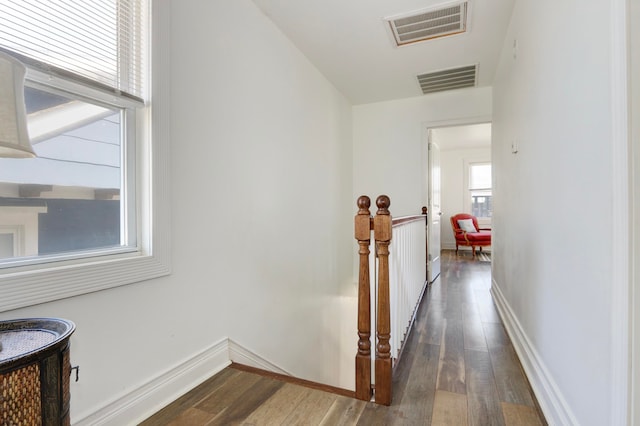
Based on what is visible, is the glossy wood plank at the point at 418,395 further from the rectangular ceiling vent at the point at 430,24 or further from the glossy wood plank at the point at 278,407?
the rectangular ceiling vent at the point at 430,24

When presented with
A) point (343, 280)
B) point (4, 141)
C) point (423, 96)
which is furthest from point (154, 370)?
point (423, 96)

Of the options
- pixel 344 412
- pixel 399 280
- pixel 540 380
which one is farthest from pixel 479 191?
pixel 344 412

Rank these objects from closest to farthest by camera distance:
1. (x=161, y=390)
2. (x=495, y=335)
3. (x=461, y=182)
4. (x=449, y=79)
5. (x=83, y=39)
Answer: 1. (x=83, y=39)
2. (x=161, y=390)
3. (x=495, y=335)
4. (x=449, y=79)
5. (x=461, y=182)

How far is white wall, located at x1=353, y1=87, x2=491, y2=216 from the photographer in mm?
3885

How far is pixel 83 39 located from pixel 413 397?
2.13m

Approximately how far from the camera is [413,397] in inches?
60.6

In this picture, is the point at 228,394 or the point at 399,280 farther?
the point at 399,280

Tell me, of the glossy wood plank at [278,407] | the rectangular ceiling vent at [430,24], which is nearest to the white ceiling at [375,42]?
the rectangular ceiling vent at [430,24]

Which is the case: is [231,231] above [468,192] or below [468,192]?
below

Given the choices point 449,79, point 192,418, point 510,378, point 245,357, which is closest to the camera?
point 192,418

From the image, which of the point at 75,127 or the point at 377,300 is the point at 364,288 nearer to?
the point at 377,300

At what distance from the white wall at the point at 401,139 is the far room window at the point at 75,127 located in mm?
3252

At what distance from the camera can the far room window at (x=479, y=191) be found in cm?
736

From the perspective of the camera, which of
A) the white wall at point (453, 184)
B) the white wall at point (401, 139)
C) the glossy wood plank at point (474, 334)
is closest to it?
the glossy wood plank at point (474, 334)
